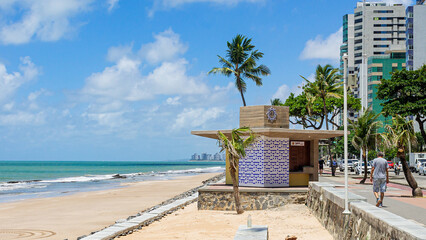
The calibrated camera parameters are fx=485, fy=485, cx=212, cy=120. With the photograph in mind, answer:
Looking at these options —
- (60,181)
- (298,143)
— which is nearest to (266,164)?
(298,143)

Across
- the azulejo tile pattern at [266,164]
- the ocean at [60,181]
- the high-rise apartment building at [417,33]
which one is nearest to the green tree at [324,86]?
the ocean at [60,181]

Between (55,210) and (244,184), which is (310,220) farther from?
(55,210)

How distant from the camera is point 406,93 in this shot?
1252 inches

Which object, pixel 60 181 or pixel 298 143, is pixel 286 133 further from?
pixel 60 181

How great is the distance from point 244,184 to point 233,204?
1837 mm

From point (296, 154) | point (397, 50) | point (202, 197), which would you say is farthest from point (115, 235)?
point (397, 50)

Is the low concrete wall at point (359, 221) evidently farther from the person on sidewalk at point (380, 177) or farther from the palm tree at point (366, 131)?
the palm tree at point (366, 131)

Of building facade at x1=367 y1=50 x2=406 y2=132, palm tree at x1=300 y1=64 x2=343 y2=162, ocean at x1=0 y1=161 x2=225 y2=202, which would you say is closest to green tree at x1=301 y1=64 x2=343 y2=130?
palm tree at x1=300 y1=64 x2=343 y2=162

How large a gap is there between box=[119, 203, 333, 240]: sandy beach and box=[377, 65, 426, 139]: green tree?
54.4 ft

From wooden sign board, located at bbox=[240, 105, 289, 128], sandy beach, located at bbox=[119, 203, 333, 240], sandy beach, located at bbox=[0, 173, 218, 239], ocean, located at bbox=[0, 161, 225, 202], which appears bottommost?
ocean, located at bbox=[0, 161, 225, 202]

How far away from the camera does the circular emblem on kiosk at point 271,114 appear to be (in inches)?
788

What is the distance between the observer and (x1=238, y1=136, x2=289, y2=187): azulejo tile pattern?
19.2 metres

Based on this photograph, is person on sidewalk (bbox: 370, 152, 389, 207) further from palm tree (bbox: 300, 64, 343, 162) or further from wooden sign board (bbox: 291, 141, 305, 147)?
palm tree (bbox: 300, 64, 343, 162)

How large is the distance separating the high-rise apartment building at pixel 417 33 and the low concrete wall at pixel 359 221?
86470 mm
